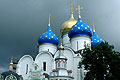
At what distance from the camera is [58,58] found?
17.5m

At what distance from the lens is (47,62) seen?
21375 mm

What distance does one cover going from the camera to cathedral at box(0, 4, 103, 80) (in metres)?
17.4

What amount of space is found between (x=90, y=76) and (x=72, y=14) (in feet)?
54.6

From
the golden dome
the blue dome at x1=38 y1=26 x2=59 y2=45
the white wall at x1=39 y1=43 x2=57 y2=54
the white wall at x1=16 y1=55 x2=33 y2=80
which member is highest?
the golden dome

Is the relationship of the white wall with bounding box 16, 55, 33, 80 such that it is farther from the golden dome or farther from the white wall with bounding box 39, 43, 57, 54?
the golden dome

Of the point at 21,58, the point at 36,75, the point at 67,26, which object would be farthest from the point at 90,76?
the point at 67,26

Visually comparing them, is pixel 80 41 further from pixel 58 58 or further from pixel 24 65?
pixel 24 65

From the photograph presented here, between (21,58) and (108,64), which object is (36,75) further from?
(108,64)

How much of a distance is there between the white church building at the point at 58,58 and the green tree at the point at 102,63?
185 centimetres

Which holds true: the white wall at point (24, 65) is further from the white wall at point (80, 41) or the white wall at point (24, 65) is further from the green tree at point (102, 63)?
the green tree at point (102, 63)

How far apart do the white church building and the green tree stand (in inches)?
72.8

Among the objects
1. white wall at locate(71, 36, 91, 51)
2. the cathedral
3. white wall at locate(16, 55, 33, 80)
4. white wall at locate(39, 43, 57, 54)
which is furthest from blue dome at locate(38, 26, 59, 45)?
white wall at locate(16, 55, 33, 80)

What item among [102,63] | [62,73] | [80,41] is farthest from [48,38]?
[102,63]

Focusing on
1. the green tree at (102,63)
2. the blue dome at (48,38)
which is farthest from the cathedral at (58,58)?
the green tree at (102,63)
